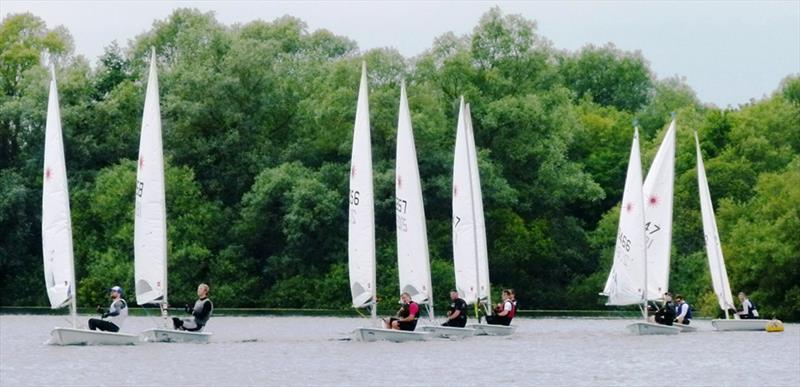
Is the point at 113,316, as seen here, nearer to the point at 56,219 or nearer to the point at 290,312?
the point at 56,219

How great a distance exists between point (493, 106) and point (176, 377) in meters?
44.6

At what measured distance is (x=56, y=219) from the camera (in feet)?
135

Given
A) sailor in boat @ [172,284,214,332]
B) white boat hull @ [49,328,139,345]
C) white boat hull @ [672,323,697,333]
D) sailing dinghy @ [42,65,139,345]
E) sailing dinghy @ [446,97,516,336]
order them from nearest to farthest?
white boat hull @ [49,328,139,345] → sailing dinghy @ [42,65,139,345] → sailor in boat @ [172,284,214,332] → sailing dinghy @ [446,97,516,336] → white boat hull @ [672,323,697,333]

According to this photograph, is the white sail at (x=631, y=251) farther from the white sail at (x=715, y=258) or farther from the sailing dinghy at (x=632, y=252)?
the white sail at (x=715, y=258)

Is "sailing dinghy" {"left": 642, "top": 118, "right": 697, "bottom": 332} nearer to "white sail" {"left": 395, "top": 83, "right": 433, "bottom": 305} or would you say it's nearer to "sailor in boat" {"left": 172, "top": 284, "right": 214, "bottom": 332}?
"white sail" {"left": 395, "top": 83, "right": 433, "bottom": 305}

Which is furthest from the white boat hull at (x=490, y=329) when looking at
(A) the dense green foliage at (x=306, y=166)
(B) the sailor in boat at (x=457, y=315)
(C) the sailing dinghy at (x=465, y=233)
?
(A) the dense green foliage at (x=306, y=166)

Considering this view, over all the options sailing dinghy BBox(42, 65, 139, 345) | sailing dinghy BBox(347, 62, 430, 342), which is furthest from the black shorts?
sailing dinghy BBox(42, 65, 139, 345)

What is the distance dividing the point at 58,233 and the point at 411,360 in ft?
28.0

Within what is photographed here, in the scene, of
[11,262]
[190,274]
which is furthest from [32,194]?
[190,274]

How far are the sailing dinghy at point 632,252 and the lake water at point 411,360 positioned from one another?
1276 millimetres

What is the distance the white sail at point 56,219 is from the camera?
40.7 meters

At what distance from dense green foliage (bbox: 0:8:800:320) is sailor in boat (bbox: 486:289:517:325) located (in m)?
20.9

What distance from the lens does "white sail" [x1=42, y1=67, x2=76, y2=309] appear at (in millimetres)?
40688

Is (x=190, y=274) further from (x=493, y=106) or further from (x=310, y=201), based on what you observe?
(x=493, y=106)
